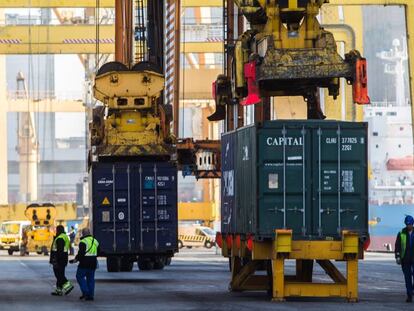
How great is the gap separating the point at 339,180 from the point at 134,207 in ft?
35.0

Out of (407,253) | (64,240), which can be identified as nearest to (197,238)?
(64,240)

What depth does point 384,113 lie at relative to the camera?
135 metres

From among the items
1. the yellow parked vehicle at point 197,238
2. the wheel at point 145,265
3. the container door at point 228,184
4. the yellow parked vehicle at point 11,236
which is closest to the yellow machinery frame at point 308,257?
the container door at point 228,184

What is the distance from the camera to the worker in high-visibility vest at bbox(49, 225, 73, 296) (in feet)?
86.2

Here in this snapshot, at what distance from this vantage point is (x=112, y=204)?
1308 inches

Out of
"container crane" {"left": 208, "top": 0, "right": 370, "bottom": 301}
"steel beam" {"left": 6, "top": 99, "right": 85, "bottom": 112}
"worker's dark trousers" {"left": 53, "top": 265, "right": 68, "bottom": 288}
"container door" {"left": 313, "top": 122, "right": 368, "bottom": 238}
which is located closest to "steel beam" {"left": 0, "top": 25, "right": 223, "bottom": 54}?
"container crane" {"left": 208, "top": 0, "right": 370, "bottom": 301}

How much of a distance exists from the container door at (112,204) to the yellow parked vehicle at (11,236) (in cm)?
4166

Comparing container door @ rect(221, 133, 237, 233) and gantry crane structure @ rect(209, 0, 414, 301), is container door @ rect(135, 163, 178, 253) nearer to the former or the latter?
gantry crane structure @ rect(209, 0, 414, 301)

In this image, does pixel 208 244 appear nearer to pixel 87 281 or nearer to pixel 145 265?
pixel 145 265

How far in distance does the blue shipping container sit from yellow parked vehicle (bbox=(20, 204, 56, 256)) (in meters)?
36.1

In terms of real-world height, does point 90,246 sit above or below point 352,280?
above

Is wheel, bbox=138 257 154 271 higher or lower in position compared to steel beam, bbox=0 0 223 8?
lower

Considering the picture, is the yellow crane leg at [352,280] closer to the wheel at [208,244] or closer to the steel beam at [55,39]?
the steel beam at [55,39]

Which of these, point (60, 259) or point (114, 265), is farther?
point (114, 265)
